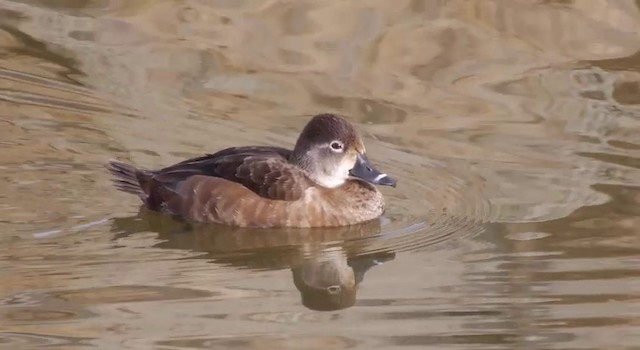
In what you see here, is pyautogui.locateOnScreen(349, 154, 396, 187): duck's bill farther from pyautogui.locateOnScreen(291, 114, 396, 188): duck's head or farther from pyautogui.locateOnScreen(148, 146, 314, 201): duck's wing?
pyautogui.locateOnScreen(148, 146, 314, 201): duck's wing

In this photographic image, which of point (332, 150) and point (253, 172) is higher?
point (332, 150)

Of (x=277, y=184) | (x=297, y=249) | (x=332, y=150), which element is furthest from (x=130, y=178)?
(x=297, y=249)

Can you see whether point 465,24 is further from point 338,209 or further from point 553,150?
point 338,209

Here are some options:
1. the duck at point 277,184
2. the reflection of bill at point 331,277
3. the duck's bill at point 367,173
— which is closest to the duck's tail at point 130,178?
the duck at point 277,184

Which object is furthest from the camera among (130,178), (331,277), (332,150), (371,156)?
(371,156)

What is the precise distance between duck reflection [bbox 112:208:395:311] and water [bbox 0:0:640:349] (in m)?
0.02

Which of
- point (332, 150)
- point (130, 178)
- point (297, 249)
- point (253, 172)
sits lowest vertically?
point (297, 249)

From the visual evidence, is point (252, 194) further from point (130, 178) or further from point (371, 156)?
point (371, 156)

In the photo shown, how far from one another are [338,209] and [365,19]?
336cm

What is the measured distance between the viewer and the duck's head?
843cm

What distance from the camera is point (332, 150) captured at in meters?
8.43

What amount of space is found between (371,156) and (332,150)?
86 centimetres

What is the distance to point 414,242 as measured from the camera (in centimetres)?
777

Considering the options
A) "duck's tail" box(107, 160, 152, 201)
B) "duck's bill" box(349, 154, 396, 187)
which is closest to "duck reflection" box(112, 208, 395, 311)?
"duck's tail" box(107, 160, 152, 201)
